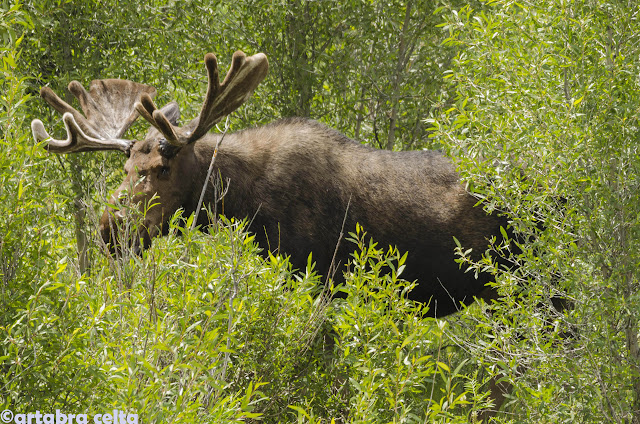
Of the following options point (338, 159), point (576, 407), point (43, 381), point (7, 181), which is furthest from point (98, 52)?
point (576, 407)

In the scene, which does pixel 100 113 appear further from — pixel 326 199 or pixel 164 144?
pixel 326 199

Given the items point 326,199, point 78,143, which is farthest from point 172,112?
point 326,199

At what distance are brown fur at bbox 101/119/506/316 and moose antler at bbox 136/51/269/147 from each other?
0.75ft

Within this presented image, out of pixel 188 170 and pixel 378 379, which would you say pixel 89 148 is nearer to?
pixel 188 170

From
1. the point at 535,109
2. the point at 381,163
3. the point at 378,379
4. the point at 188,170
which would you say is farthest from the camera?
the point at 381,163

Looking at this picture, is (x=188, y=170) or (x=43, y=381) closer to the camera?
(x=43, y=381)

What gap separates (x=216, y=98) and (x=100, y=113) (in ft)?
5.99

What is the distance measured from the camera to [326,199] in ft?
24.5

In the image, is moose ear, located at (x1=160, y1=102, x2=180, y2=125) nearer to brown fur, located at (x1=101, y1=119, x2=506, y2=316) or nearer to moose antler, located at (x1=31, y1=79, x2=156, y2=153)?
moose antler, located at (x1=31, y1=79, x2=156, y2=153)

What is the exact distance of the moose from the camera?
7.17 m

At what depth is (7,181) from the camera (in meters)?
4.46

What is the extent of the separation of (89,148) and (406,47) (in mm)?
4405

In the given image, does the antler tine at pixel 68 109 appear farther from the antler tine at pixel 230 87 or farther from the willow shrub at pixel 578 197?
the willow shrub at pixel 578 197

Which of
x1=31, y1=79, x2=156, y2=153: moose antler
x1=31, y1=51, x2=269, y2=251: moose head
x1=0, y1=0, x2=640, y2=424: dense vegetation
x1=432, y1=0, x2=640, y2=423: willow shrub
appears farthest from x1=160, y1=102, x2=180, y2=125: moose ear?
x1=432, y1=0, x2=640, y2=423: willow shrub
